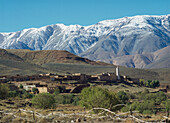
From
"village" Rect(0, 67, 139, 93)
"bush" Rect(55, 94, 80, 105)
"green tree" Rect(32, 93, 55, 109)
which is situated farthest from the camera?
"village" Rect(0, 67, 139, 93)

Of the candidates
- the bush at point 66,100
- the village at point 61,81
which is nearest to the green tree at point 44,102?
the bush at point 66,100

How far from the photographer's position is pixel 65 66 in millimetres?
174250

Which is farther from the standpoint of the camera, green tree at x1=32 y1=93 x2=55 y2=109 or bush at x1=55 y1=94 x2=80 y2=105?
bush at x1=55 y1=94 x2=80 y2=105

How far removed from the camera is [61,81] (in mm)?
90500

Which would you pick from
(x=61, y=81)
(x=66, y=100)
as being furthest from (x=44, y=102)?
(x=61, y=81)

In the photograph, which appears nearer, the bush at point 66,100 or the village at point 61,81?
the bush at point 66,100

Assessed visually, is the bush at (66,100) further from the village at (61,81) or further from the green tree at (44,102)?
the green tree at (44,102)

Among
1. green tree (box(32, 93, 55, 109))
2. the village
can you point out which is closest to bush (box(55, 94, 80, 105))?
the village

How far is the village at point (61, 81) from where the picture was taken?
7704 centimetres

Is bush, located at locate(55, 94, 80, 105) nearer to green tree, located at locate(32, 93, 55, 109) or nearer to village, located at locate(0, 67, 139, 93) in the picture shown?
village, located at locate(0, 67, 139, 93)

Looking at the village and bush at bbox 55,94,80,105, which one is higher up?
the village

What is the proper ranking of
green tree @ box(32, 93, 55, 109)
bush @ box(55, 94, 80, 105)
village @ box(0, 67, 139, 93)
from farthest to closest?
village @ box(0, 67, 139, 93)
bush @ box(55, 94, 80, 105)
green tree @ box(32, 93, 55, 109)

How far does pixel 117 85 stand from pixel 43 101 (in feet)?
170

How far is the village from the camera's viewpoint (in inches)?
3033
